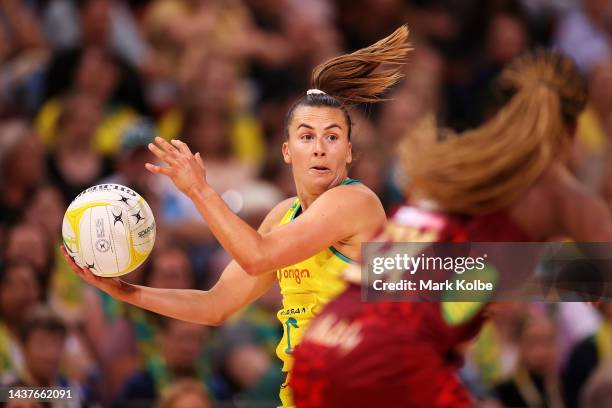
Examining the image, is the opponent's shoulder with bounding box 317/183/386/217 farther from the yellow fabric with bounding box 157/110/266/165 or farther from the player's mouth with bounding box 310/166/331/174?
the yellow fabric with bounding box 157/110/266/165

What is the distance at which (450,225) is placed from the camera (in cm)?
412

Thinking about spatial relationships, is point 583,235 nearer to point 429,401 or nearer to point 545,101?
point 545,101

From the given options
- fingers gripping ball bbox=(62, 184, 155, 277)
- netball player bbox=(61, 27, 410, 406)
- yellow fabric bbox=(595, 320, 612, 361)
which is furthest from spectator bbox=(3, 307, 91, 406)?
yellow fabric bbox=(595, 320, 612, 361)

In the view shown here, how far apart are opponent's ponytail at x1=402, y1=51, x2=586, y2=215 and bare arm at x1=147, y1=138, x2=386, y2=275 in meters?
0.28

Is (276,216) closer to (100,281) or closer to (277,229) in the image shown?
(277,229)

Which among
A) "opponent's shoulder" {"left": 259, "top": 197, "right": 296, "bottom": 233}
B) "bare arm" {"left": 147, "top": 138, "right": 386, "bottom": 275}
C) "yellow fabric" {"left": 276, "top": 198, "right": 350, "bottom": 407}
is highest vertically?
"opponent's shoulder" {"left": 259, "top": 197, "right": 296, "bottom": 233}

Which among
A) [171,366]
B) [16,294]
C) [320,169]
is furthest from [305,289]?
[16,294]

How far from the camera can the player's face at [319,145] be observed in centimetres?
431

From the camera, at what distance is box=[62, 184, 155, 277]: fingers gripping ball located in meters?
4.33

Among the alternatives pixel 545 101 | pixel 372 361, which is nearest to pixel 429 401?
pixel 372 361

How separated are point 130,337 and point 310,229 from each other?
11.1 feet

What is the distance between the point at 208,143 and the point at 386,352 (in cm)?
473

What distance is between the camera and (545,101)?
441 centimetres

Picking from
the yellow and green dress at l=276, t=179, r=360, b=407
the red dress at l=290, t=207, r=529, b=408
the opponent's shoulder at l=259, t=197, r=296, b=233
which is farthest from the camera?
the opponent's shoulder at l=259, t=197, r=296, b=233
